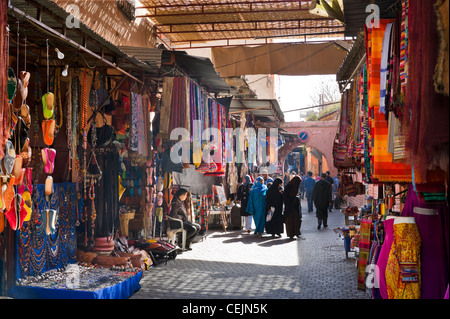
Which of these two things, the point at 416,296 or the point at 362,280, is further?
the point at 362,280

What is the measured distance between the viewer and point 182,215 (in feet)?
34.5

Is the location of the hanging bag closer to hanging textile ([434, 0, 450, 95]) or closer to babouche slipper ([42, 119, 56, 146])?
babouche slipper ([42, 119, 56, 146])

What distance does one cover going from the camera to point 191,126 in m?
8.08

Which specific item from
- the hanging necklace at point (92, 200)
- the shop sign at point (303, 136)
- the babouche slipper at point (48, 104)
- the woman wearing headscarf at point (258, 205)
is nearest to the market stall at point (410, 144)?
the babouche slipper at point (48, 104)

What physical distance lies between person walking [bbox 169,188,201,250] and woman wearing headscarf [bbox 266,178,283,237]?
2663 millimetres

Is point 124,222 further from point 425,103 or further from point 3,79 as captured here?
point 425,103

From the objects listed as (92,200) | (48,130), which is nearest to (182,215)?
(92,200)

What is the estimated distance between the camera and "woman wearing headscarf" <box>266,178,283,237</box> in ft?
41.2

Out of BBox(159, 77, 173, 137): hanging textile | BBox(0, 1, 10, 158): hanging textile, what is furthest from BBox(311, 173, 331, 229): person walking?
BBox(0, 1, 10, 158): hanging textile

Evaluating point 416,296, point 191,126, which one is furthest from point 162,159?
point 416,296
